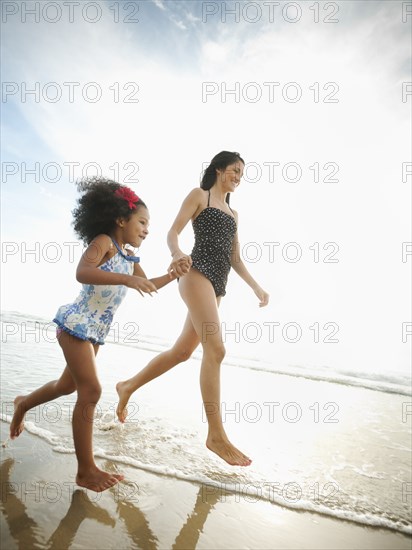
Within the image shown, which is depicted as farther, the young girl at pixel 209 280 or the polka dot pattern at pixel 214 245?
the polka dot pattern at pixel 214 245

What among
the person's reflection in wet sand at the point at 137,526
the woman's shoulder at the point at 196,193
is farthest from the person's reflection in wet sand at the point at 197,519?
the woman's shoulder at the point at 196,193

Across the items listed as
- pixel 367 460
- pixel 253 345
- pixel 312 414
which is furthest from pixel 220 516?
pixel 253 345

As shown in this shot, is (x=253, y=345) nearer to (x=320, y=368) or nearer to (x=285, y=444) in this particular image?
(x=320, y=368)

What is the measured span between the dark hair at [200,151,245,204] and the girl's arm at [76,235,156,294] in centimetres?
160

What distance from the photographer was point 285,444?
333cm

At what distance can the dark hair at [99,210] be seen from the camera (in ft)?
8.19

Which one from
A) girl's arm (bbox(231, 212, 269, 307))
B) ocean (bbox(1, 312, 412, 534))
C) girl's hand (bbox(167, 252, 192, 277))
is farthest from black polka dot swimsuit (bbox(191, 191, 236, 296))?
ocean (bbox(1, 312, 412, 534))

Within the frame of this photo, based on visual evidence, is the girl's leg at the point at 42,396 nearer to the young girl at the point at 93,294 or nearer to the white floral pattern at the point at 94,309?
the young girl at the point at 93,294

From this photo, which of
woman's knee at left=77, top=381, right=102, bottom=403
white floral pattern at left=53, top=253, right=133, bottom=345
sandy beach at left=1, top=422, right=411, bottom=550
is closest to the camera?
sandy beach at left=1, top=422, right=411, bottom=550

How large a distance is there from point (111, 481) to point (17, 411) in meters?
0.97

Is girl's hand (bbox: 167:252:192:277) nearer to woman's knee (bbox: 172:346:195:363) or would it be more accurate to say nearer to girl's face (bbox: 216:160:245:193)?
woman's knee (bbox: 172:346:195:363)

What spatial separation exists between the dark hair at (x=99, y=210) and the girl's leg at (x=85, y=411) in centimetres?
82

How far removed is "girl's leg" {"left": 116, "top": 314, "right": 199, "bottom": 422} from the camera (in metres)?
3.03

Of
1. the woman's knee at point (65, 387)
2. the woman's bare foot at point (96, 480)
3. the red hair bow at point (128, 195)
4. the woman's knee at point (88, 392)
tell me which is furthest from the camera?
the red hair bow at point (128, 195)
